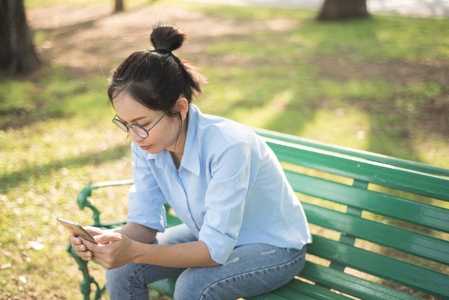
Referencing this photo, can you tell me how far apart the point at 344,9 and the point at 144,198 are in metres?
9.77

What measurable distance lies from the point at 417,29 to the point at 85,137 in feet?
25.5

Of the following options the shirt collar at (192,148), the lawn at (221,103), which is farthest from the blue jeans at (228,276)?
the lawn at (221,103)

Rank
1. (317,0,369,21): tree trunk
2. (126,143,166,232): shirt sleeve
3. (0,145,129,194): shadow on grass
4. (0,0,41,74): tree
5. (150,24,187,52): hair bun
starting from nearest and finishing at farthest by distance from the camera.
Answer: (150,24,187,52): hair bun < (126,143,166,232): shirt sleeve < (0,145,129,194): shadow on grass < (0,0,41,74): tree < (317,0,369,21): tree trunk

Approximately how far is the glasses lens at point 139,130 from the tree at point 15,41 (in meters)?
6.28

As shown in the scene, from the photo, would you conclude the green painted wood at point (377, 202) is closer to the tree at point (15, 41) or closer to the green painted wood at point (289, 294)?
the green painted wood at point (289, 294)

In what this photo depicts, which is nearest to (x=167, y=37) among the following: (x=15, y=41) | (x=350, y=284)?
(x=350, y=284)

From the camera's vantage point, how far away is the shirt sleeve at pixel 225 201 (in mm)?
1859

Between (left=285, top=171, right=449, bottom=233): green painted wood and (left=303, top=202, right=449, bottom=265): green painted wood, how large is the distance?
71mm

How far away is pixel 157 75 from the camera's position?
187 cm

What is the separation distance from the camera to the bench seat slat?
80.9 inches

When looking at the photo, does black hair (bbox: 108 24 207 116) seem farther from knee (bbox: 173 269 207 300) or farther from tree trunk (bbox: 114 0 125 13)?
tree trunk (bbox: 114 0 125 13)

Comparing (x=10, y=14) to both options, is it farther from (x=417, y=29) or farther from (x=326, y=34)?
(x=417, y=29)

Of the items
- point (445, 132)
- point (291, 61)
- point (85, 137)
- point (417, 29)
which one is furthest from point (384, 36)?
point (85, 137)

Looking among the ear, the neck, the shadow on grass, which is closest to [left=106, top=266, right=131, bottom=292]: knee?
the neck
